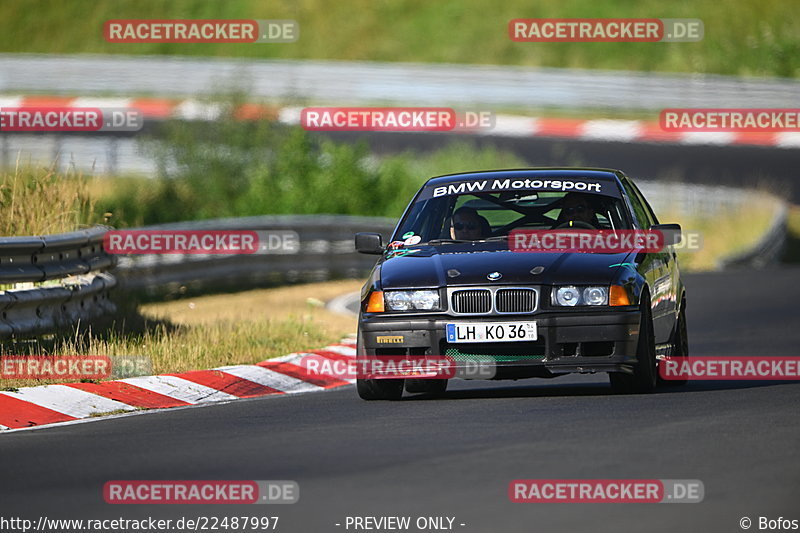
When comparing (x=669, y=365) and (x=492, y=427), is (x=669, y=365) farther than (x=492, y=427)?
Yes

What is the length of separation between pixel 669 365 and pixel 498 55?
3830cm

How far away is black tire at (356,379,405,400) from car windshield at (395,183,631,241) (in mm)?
1125

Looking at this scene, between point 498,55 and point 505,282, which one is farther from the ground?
point 498,55

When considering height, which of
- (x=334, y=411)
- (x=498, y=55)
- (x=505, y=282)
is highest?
(x=498, y=55)

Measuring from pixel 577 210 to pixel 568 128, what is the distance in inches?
1117

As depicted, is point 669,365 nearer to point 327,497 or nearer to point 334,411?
point 334,411

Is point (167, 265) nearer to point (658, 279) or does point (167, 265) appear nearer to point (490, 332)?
point (658, 279)

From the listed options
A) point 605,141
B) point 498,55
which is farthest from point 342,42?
point 605,141

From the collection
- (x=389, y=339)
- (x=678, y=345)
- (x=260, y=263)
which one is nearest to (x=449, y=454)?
(x=389, y=339)

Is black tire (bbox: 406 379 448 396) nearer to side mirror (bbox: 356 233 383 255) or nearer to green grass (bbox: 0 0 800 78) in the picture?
side mirror (bbox: 356 233 383 255)

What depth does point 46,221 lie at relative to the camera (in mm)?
13875

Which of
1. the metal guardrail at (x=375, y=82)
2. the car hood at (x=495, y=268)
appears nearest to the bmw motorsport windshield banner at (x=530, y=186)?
the car hood at (x=495, y=268)

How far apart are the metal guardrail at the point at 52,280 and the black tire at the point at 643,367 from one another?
4.23 meters

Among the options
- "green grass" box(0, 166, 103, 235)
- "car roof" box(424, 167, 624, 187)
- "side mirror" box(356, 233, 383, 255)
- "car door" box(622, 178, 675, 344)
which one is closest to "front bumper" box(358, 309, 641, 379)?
"car door" box(622, 178, 675, 344)
